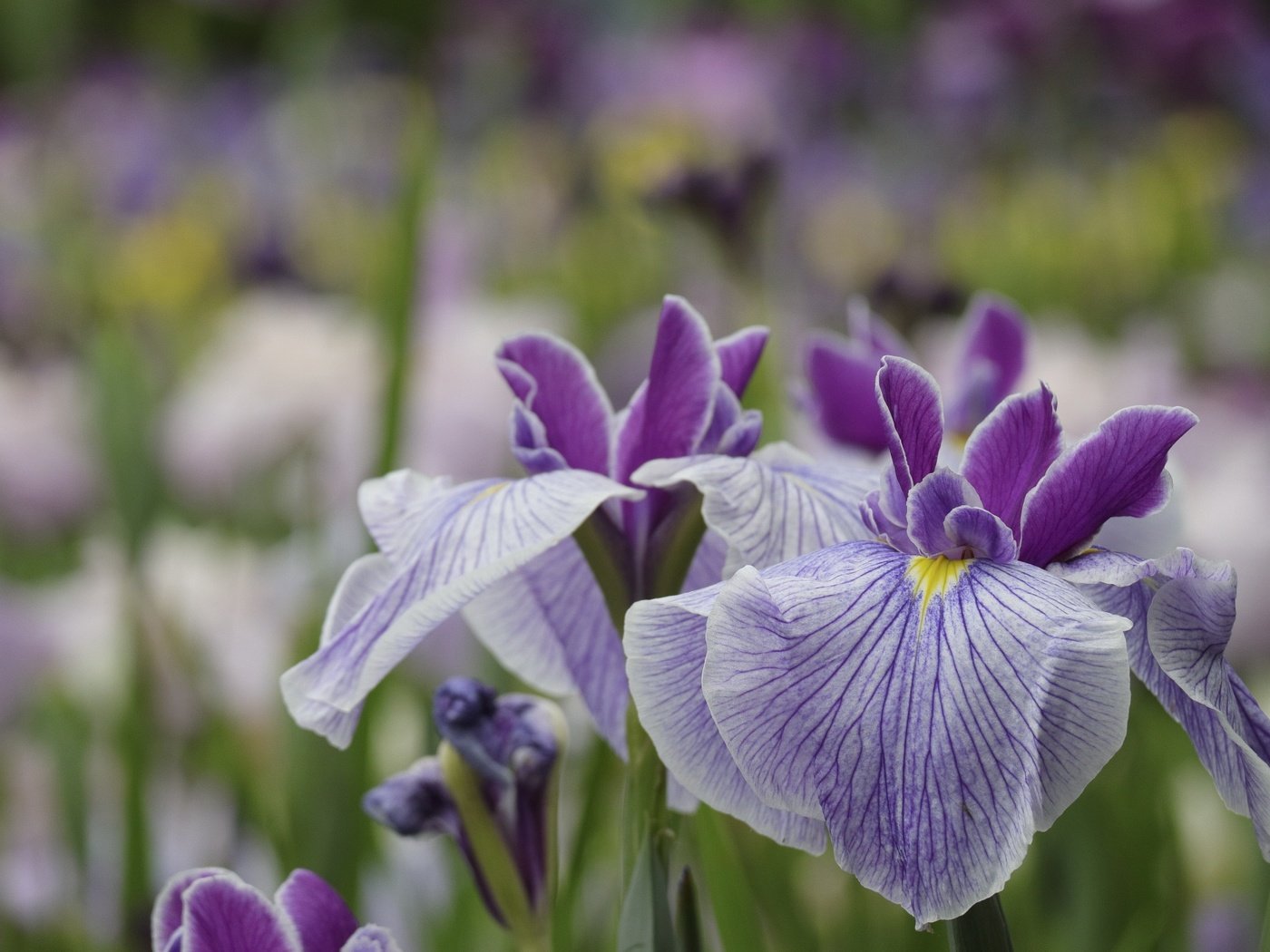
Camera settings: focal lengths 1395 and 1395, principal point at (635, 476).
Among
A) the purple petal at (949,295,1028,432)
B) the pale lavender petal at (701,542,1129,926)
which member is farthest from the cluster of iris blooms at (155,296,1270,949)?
the purple petal at (949,295,1028,432)

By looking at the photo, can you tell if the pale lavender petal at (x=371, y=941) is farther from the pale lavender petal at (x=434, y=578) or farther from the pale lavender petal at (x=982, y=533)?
the pale lavender petal at (x=982, y=533)

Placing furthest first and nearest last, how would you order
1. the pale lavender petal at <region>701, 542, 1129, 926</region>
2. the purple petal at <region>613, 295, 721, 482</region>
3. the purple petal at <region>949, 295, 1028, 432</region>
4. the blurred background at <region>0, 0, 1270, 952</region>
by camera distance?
the blurred background at <region>0, 0, 1270, 952</region> → the purple petal at <region>949, 295, 1028, 432</region> → the purple petal at <region>613, 295, 721, 482</region> → the pale lavender petal at <region>701, 542, 1129, 926</region>

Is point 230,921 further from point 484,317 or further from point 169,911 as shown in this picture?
point 484,317

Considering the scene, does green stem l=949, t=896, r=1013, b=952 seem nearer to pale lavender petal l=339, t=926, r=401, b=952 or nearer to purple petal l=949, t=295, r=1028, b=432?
pale lavender petal l=339, t=926, r=401, b=952

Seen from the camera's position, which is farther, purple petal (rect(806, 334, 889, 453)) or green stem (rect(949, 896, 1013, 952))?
purple petal (rect(806, 334, 889, 453))

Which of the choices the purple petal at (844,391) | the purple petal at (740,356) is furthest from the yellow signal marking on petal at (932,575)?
the purple petal at (844,391)

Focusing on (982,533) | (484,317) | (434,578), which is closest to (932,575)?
(982,533)
